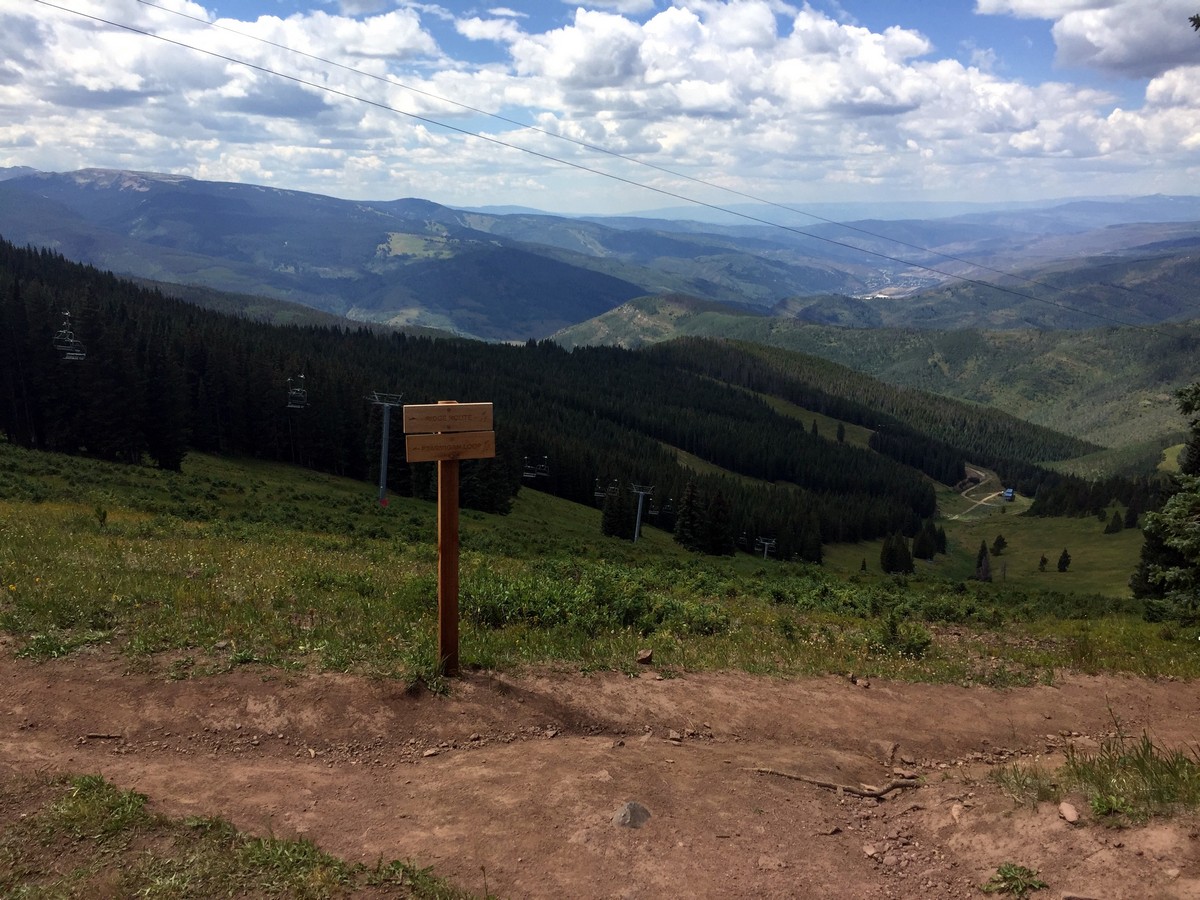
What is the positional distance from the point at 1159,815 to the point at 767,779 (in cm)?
386

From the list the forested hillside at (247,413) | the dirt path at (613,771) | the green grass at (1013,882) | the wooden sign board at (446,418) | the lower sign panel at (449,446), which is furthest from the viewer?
the forested hillside at (247,413)

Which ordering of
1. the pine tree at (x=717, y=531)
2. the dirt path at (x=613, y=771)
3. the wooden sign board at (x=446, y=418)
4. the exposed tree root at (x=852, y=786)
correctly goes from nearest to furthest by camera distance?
the dirt path at (x=613, y=771)
the exposed tree root at (x=852, y=786)
the wooden sign board at (x=446, y=418)
the pine tree at (x=717, y=531)

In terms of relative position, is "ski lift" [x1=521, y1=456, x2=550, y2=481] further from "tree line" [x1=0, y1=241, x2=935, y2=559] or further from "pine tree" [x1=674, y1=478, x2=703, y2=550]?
"pine tree" [x1=674, y1=478, x2=703, y2=550]

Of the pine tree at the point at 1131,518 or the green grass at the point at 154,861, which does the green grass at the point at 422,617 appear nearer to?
the green grass at the point at 154,861

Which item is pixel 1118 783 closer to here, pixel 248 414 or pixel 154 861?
pixel 154 861

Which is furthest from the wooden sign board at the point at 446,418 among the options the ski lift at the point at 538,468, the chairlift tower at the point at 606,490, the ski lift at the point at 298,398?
the ski lift at the point at 538,468

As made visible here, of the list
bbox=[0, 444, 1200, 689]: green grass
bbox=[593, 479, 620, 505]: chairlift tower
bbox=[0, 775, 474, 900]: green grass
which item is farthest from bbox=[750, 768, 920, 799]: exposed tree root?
bbox=[593, 479, 620, 505]: chairlift tower

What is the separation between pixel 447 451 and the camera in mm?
10195

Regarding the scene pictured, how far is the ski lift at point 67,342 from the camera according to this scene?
60.0 meters

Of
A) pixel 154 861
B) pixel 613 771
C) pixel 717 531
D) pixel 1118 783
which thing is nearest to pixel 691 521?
pixel 717 531

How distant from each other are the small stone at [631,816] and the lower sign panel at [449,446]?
4.64 meters

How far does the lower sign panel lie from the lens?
9.92 metres

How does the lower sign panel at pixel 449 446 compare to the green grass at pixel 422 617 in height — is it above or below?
above

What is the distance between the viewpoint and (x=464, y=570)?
19.2 metres
